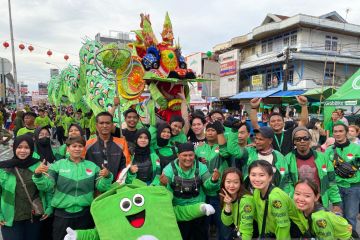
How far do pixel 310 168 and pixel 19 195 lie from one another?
2.71m

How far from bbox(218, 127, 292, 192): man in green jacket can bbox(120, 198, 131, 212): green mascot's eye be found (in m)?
1.26

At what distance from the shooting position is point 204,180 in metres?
2.89

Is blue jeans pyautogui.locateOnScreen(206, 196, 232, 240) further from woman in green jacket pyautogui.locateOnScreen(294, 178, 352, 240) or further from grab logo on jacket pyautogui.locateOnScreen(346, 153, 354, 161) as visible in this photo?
grab logo on jacket pyautogui.locateOnScreen(346, 153, 354, 161)

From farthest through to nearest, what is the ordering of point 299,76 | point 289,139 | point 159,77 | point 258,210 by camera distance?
point 299,76
point 159,77
point 289,139
point 258,210

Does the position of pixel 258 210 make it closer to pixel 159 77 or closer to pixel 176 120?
pixel 176 120

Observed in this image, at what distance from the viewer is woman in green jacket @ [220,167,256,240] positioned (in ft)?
7.45

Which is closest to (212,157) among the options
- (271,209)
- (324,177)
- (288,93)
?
(324,177)

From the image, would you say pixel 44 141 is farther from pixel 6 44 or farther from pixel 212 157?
pixel 6 44

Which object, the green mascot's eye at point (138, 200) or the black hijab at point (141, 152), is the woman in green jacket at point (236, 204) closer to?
the green mascot's eye at point (138, 200)

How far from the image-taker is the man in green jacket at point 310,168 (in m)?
2.95

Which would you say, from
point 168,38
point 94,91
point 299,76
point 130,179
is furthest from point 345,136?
point 299,76

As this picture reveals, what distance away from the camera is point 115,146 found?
327 centimetres

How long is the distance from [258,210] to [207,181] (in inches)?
25.4

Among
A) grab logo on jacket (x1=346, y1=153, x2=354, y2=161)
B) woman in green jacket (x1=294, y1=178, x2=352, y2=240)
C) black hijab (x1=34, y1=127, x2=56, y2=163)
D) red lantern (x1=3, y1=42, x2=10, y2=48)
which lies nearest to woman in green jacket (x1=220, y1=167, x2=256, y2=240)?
woman in green jacket (x1=294, y1=178, x2=352, y2=240)
